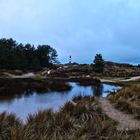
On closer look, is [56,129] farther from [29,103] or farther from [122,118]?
[29,103]

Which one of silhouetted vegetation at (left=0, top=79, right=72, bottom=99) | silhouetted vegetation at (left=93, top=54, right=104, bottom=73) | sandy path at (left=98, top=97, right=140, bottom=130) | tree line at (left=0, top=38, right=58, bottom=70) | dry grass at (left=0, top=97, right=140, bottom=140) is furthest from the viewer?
tree line at (left=0, top=38, right=58, bottom=70)

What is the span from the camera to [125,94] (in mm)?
20672

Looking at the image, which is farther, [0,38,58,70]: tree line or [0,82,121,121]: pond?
[0,38,58,70]: tree line

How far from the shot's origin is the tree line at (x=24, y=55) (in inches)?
3371

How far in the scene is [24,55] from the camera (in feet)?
330

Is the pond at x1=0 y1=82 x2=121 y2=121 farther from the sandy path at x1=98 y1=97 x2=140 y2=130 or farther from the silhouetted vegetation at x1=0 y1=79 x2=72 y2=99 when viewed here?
the sandy path at x1=98 y1=97 x2=140 y2=130

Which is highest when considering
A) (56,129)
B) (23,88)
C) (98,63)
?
(98,63)

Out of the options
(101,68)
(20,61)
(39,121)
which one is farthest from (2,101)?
(20,61)

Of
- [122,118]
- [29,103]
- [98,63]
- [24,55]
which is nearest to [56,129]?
[122,118]

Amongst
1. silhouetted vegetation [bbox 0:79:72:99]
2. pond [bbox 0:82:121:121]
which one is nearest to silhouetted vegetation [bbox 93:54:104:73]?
silhouetted vegetation [bbox 0:79:72:99]

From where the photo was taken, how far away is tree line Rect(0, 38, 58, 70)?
281ft

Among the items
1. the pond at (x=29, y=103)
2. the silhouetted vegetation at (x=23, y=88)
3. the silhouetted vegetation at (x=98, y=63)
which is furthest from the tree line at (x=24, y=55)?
the pond at (x=29, y=103)

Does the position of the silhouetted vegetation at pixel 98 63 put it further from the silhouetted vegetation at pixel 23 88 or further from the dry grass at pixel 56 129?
the dry grass at pixel 56 129

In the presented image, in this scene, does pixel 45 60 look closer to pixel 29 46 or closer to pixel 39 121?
pixel 29 46
